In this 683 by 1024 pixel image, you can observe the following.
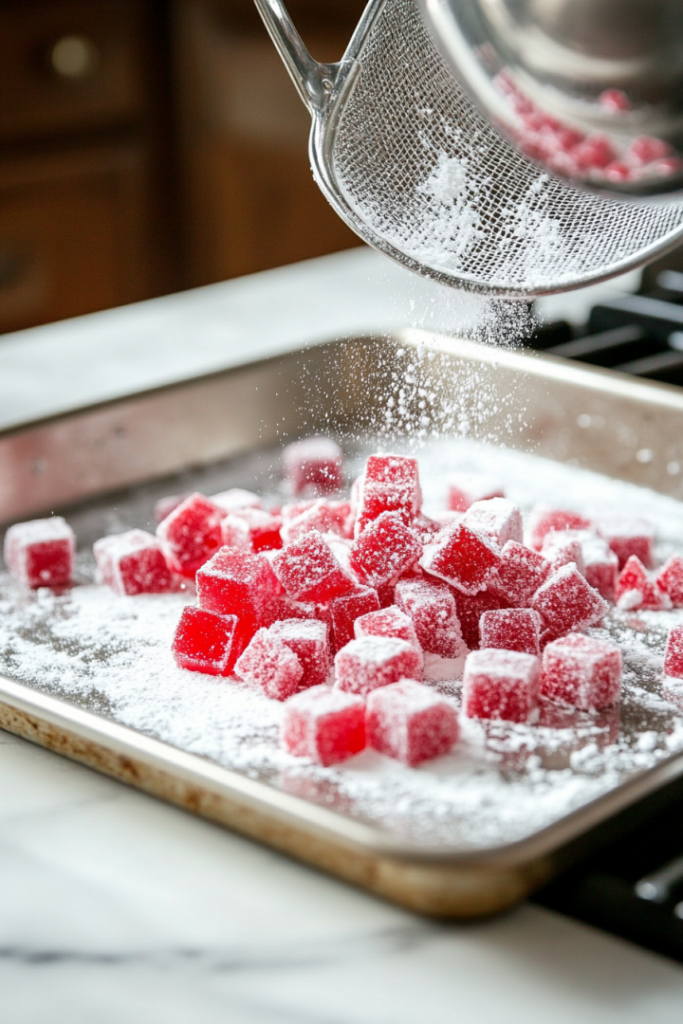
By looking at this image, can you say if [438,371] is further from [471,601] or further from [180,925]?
[180,925]

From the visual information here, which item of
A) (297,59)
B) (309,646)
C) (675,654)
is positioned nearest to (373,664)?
(309,646)

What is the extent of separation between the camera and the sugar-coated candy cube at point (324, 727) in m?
A: 0.99

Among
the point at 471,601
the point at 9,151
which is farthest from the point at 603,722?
the point at 9,151

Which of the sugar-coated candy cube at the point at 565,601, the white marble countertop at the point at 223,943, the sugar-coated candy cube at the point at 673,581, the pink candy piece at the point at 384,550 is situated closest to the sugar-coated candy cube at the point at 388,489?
the pink candy piece at the point at 384,550

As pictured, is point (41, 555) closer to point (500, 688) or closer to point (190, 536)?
point (190, 536)

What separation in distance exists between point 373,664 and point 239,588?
18cm

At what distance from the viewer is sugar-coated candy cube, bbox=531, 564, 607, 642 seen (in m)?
1.23

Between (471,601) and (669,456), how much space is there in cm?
51

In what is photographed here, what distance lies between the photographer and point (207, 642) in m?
1.17

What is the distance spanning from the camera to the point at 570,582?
123cm

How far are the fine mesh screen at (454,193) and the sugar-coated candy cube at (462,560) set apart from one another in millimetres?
240

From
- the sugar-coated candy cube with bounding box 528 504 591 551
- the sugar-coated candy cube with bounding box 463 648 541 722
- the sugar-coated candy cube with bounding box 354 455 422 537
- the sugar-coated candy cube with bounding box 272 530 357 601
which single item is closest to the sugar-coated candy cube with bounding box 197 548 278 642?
the sugar-coated candy cube with bounding box 272 530 357 601

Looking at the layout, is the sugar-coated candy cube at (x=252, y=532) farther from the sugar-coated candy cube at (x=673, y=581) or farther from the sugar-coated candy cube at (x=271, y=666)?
the sugar-coated candy cube at (x=673, y=581)

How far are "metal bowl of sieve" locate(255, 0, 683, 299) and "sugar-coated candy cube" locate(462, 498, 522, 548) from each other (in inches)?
8.9
